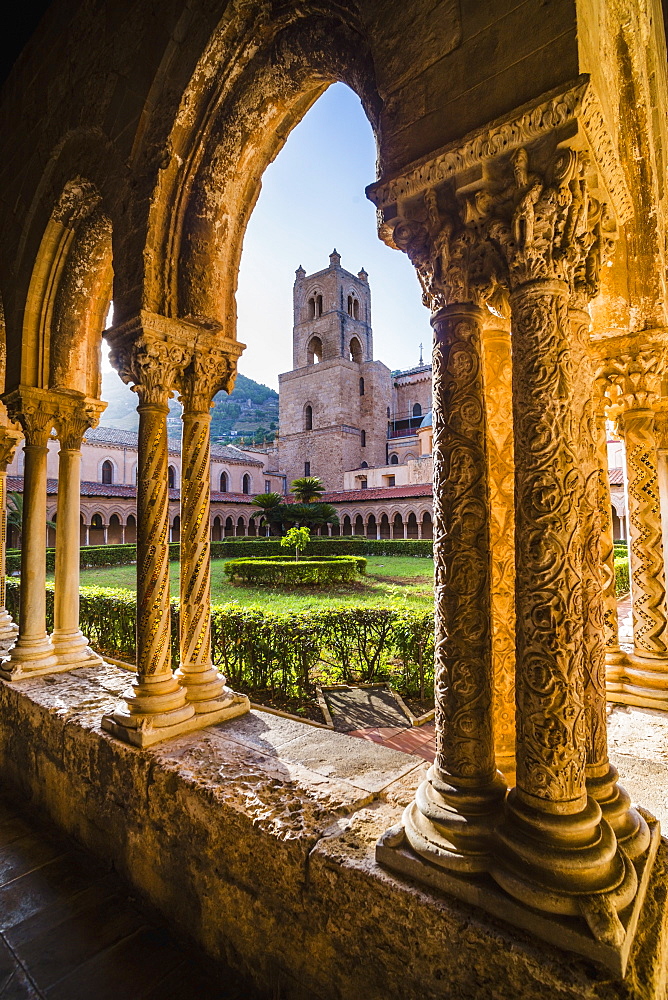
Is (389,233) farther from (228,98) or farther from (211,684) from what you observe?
(211,684)

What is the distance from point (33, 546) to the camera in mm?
4477

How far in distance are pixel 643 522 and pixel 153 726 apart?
3457 millimetres

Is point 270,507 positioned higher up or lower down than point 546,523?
higher up

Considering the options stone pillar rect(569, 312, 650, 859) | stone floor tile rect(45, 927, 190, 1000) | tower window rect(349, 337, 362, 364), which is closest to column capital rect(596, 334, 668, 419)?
stone pillar rect(569, 312, 650, 859)

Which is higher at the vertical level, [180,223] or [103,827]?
[180,223]

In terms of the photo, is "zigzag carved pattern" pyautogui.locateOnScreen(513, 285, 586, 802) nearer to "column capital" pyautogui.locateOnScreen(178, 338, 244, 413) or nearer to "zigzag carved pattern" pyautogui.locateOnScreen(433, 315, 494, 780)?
"zigzag carved pattern" pyautogui.locateOnScreen(433, 315, 494, 780)

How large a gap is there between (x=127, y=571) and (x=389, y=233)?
17.2m

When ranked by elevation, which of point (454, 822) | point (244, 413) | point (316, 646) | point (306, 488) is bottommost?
point (316, 646)

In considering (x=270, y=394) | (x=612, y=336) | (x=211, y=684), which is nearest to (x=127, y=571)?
(x=211, y=684)

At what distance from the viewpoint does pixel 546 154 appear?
1618 millimetres

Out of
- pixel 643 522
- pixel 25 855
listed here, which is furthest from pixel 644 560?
pixel 25 855

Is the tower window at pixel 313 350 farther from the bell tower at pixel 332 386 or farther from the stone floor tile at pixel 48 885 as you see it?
the stone floor tile at pixel 48 885

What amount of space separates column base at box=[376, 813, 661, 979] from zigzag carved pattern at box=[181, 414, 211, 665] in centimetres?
178

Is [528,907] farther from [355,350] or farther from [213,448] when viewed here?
[355,350]
